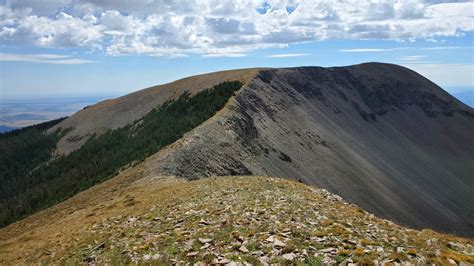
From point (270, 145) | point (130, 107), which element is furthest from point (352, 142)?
point (130, 107)

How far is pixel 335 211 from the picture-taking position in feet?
77.4

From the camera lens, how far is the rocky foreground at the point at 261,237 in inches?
592

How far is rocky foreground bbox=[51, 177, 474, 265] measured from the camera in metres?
15.0

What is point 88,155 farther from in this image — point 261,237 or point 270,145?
point 261,237

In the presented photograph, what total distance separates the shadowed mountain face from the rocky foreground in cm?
2428

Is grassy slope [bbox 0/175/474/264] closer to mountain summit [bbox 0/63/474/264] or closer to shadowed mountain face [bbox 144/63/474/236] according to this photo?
mountain summit [bbox 0/63/474/264]

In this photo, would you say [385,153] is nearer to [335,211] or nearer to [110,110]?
[110,110]

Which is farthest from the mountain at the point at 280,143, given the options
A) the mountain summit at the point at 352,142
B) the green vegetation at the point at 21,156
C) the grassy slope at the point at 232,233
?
the grassy slope at the point at 232,233

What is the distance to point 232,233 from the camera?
60.4 feet

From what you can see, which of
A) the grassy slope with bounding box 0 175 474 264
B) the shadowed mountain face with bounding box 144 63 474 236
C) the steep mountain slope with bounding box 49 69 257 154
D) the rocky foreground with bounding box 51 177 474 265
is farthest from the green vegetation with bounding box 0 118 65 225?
the rocky foreground with bounding box 51 177 474 265

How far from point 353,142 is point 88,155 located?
232 feet

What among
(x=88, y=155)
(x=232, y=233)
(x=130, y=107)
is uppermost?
(x=130, y=107)

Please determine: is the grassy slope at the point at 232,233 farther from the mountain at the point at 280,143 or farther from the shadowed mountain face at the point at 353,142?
the shadowed mountain face at the point at 353,142

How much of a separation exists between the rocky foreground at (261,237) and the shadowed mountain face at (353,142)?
79.7 feet
